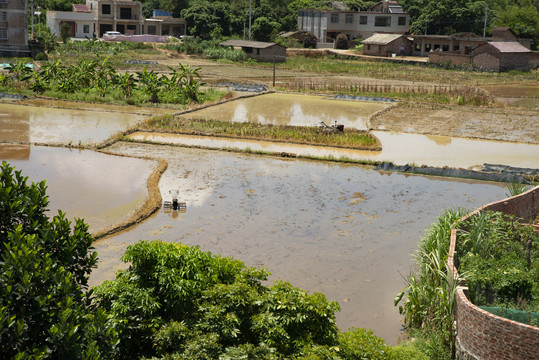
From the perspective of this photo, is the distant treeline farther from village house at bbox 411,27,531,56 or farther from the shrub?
the shrub

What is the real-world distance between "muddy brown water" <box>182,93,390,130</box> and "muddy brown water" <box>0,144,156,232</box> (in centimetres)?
906

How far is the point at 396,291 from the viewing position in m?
12.8

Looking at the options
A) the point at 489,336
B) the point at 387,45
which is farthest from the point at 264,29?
the point at 489,336

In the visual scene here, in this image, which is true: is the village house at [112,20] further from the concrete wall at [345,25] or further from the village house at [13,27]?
the village house at [13,27]

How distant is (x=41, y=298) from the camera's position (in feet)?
22.5

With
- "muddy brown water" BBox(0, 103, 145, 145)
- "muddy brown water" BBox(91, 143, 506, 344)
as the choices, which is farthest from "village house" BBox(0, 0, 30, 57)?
"muddy brown water" BBox(91, 143, 506, 344)

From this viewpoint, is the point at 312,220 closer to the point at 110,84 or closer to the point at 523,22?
the point at 110,84

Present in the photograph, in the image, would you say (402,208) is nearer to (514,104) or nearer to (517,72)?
(514,104)

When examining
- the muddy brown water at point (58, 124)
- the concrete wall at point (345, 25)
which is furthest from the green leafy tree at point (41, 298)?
the concrete wall at point (345, 25)

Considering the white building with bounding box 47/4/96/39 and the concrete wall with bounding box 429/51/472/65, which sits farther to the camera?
the white building with bounding box 47/4/96/39

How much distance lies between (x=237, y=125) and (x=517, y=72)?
35155 mm

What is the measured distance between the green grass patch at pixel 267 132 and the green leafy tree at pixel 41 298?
18.4 m

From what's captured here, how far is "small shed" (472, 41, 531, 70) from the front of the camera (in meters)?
55.6

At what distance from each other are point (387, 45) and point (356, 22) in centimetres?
1104
